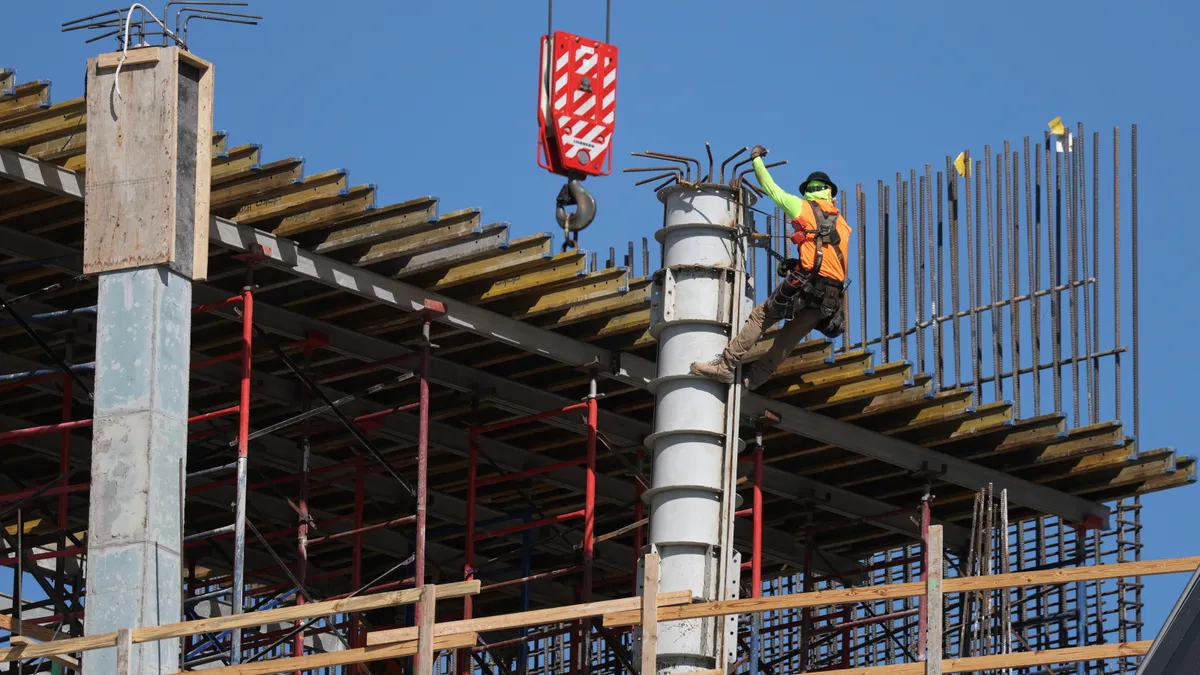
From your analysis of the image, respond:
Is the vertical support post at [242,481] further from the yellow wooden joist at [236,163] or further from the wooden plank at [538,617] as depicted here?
the wooden plank at [538,617]

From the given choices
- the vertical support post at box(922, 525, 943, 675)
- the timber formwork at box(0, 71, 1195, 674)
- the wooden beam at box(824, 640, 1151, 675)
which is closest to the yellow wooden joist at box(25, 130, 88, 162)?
the timber formwork at box(0, 71, 1195, 674)

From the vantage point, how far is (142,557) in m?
21.8

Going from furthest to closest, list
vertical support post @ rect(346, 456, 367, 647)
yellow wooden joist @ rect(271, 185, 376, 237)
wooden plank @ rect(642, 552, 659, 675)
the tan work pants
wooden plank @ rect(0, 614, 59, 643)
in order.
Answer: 1. vertical support post @ rect(346, 456, 367, 647)
2. yellow wooden joist @ rect(271, 185, 376, 237)
3. the tan work pants
4. wooden plank @ rect(0, 614, 59, 643)
5. wooden plank @ rect(642, 552, 659, 675)

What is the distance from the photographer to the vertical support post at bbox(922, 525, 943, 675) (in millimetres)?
18938

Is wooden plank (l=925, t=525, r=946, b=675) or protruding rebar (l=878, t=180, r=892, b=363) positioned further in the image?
protruding rebar (l=878, t=180, r=892, b=363)

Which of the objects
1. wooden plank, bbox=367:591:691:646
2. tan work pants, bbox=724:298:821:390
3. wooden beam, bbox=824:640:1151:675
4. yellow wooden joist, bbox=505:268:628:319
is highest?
yellow wooden joist, bbox=505:268:628:319

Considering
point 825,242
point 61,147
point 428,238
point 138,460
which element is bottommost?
point 138,460

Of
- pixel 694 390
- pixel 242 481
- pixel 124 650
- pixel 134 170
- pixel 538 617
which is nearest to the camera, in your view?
pixel 538 617

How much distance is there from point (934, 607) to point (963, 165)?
13653 mm

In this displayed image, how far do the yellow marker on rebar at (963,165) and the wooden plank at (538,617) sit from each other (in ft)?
40.1

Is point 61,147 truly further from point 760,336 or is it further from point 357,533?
point 760,336

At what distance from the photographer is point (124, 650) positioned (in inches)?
800

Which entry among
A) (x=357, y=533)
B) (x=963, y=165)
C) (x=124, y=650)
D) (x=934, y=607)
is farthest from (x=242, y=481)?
(x=963, y=165)

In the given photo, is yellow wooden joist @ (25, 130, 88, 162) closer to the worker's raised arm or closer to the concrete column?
A: the concrete column
